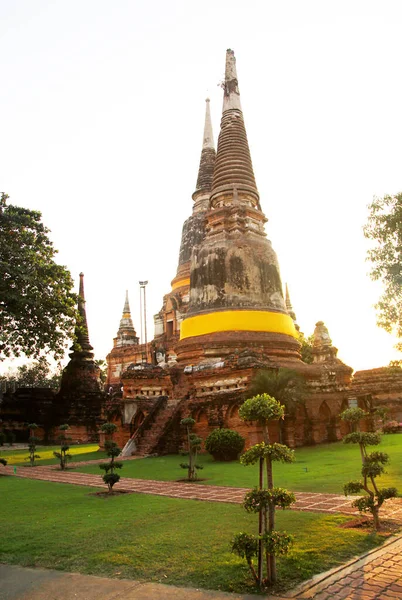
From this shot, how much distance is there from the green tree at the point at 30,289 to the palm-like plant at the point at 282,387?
629 cm

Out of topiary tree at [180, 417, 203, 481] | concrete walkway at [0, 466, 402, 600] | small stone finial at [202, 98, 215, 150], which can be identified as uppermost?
small stone finial at [202, 98, 215, 150]

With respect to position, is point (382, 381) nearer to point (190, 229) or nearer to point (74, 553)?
point (190, 229)

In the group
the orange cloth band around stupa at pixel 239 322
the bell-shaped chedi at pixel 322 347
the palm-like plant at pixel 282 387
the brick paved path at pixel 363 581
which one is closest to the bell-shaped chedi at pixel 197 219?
the bell-shaped chedi at pixel 322 347

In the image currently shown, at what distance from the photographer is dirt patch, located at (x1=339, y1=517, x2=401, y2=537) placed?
660cm

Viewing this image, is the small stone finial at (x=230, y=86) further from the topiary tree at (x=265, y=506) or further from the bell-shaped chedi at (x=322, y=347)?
the topiary tree at (x=265, y=506)

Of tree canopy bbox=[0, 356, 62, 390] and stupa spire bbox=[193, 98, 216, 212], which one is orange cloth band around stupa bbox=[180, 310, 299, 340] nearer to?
stupa spire bbox=[193, 98, 216, 212]

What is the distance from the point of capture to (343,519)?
7277mm

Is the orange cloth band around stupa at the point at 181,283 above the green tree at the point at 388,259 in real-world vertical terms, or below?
above

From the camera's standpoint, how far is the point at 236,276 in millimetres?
23781

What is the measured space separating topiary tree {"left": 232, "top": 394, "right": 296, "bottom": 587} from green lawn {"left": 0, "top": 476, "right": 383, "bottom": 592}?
244 millimetres

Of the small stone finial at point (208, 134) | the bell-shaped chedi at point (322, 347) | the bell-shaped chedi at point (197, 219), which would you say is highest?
the small stone finial at point (208, 134)

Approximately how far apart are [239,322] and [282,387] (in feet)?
21.0

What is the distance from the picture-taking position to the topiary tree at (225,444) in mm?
15430

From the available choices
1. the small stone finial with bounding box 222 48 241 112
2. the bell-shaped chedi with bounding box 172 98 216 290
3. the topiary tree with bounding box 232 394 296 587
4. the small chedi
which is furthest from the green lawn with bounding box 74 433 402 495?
the bell-shaped chedi with bounding box 172 98 216 290
